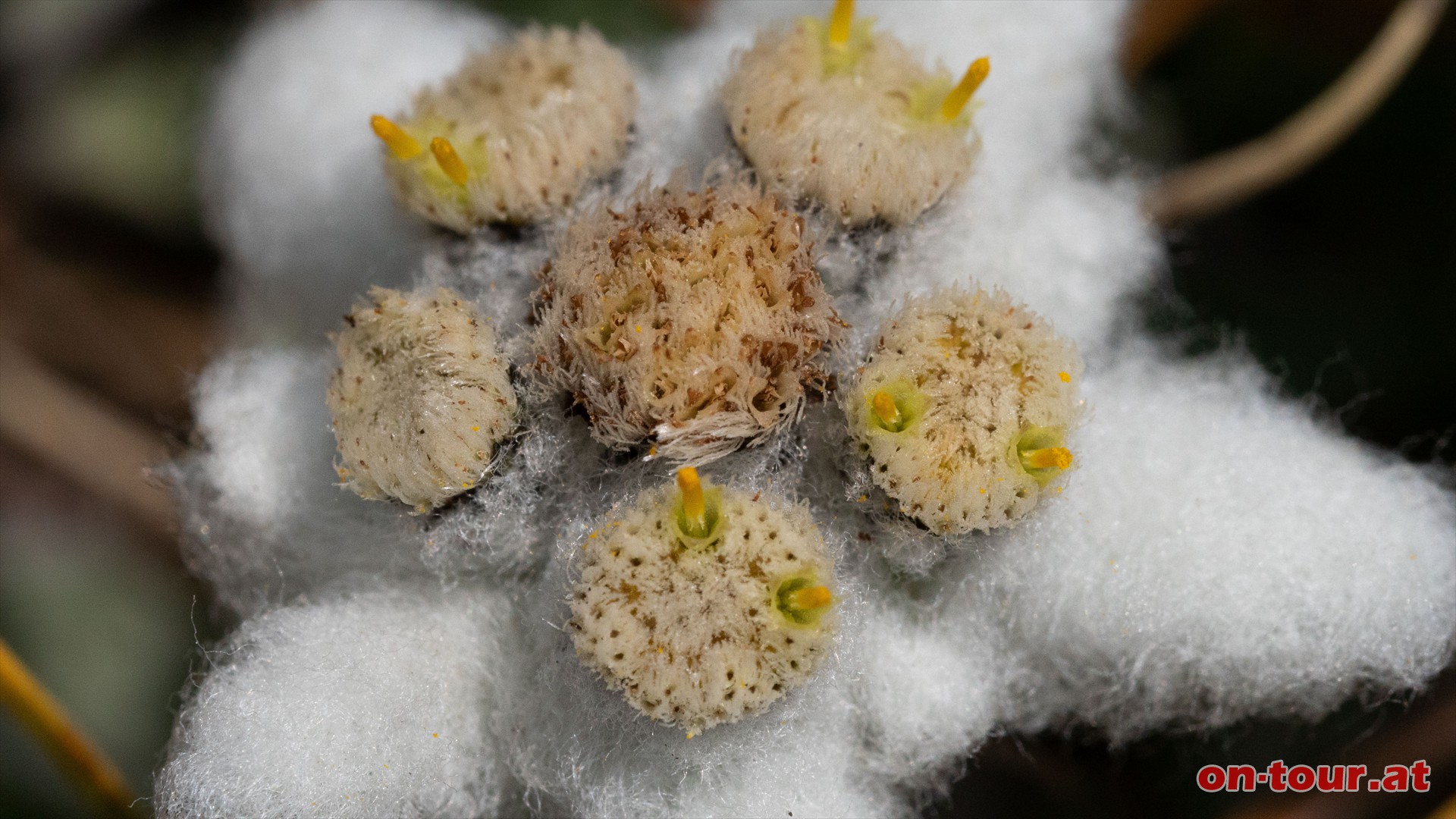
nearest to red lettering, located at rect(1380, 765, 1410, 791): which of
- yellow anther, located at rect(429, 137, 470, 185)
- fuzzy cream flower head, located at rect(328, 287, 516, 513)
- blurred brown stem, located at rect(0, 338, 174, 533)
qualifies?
fuzzy cream flower head, located at rect(328, 287, 516, 513)

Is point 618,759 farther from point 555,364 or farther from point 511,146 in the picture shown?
point 511,146

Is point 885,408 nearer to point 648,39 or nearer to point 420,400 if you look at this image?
point 420,400

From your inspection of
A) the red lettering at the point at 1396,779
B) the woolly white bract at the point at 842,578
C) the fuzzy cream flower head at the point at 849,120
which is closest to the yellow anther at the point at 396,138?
the woolly white bract at the point at 842,578

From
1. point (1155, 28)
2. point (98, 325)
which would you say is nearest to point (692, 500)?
point (1155, 28)

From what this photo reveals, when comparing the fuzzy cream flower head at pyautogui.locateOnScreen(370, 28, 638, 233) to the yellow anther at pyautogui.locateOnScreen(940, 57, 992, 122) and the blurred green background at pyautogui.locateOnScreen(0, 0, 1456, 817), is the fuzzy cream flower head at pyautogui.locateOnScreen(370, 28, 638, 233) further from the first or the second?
the blurred green background at pyautogui.locateOnScreen(0, 0, 1456, 817)

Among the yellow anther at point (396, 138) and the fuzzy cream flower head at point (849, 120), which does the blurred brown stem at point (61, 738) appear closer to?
the yellow anther at point (396, 138)
